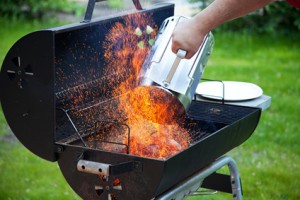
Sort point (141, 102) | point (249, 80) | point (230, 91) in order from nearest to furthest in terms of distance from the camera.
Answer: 1. point (141, 102)
2. point (230, 91)
3. point (249, 80)

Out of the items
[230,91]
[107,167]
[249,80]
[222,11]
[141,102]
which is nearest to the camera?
[107,167]

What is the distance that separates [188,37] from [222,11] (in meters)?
0.14

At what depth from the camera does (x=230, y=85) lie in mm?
2939

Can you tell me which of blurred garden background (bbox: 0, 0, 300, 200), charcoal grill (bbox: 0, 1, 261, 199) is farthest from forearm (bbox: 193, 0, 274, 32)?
blurred garden background (bbox: 0, 0, 300, 200)

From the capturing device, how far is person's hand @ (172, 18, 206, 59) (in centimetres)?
204

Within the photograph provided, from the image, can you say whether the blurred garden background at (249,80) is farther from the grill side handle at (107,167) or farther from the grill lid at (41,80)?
the grill side handle at (107,167)

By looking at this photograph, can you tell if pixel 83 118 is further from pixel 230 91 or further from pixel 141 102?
pixel 230 91

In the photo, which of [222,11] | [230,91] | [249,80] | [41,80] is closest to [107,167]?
[41,80]

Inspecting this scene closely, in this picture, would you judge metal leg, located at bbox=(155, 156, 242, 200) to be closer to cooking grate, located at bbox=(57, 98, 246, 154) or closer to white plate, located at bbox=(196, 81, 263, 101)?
cooking grate, located at bbox=(57, 98, 246, 154)

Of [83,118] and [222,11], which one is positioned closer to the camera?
[222,11]

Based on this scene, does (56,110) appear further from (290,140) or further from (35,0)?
(35,0)

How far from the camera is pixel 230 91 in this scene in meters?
2.88

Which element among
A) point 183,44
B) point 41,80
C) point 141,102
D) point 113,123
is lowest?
point 113,123

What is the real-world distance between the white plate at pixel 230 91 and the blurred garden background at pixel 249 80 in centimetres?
54
